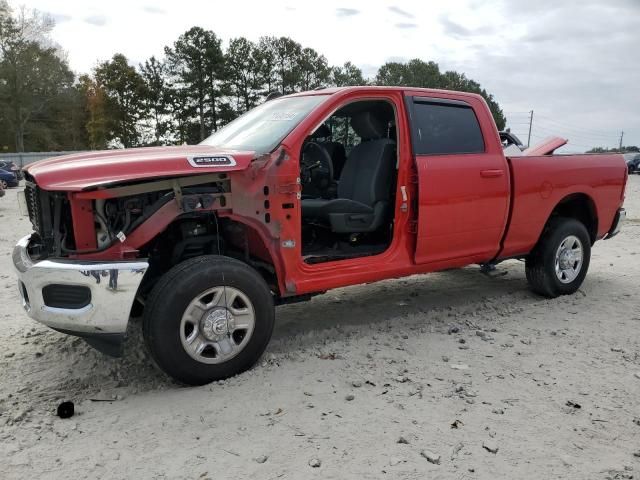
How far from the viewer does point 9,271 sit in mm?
6656

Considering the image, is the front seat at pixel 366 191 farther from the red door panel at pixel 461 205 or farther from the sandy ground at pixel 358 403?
the sandy ground at pixel 358 403

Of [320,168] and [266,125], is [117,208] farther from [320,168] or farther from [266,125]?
[320,168]

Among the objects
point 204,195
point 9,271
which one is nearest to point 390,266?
point 204,195

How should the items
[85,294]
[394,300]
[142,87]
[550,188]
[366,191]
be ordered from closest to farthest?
[85,294], [366,191], [550,188], [394,300], [142,87]

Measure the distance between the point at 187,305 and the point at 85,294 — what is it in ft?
1.88

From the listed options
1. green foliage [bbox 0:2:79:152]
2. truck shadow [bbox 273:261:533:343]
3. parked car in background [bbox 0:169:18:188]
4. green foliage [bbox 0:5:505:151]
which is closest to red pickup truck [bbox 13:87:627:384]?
truck shadow [bbox 273:261:533:343]

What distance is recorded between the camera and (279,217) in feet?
12.4

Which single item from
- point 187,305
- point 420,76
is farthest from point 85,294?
point 420,76

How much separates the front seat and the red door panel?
377 mm

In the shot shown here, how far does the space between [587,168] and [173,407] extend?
4516mm

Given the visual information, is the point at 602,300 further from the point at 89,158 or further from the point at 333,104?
the point at 89,158

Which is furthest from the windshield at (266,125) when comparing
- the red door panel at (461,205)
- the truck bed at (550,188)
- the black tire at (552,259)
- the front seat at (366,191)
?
the black tire at (552,259)

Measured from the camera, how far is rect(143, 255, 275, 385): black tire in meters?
3.31

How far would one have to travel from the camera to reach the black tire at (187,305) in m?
3.31
